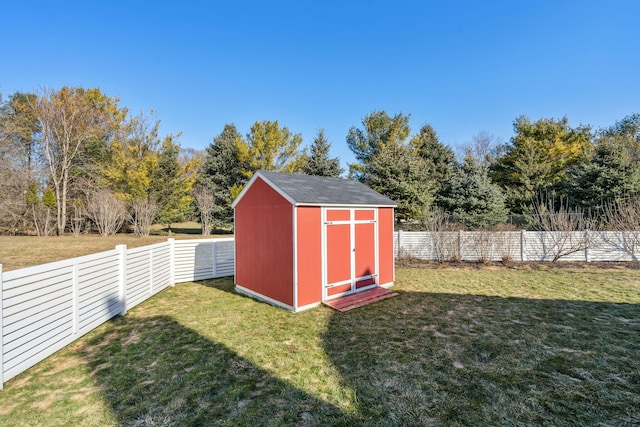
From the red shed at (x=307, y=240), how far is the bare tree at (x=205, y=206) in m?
14.7

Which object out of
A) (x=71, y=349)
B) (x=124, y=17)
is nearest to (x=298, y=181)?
(x=71, y=349)

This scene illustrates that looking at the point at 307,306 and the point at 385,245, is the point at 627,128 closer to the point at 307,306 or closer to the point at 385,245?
the point at 385,245

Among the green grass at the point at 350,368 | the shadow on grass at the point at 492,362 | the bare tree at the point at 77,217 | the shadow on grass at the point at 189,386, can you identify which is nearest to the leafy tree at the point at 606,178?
the green grass at the point at 350,368

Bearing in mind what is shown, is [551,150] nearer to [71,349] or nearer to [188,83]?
[188,83]

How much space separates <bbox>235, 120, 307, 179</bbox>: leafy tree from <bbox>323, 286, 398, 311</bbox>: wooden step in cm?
1536

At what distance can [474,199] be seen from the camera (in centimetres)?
1345

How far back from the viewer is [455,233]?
10.1m

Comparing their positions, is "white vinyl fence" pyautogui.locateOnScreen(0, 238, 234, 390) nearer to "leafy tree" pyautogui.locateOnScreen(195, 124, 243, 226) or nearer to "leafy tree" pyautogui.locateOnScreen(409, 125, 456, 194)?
"leafy tree" pyautogui.locateOnScreen(195, 124, 243, 226)

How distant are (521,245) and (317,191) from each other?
846 cm

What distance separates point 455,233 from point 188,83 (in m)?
14.1

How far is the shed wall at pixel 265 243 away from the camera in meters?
5.57

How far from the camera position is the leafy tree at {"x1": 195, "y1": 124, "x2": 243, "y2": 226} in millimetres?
20922

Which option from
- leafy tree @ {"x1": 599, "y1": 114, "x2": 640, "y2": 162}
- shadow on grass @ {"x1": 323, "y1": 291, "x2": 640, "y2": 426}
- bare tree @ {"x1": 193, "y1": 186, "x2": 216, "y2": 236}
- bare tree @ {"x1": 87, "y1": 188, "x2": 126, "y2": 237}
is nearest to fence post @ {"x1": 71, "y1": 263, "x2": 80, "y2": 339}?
shadow on grass @ {"x1": 323, "y1": 291, "x2": 640, "y2": 426}

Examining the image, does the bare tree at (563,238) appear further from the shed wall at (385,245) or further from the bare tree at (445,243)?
the shed wall at (385,245)
